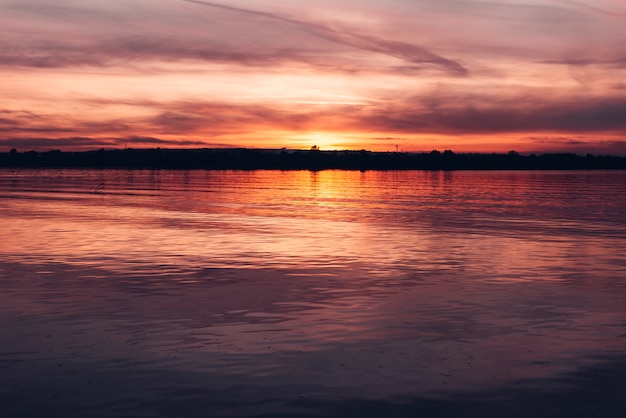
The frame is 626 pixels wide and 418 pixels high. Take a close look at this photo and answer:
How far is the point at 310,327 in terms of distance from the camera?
58.4 ft

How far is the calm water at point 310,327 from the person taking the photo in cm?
1269

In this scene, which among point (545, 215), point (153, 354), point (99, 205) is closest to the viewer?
point (153, 354)

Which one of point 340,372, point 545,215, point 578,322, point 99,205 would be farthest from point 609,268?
point 99,205

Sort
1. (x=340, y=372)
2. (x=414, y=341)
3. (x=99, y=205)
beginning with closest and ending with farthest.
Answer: (x=340, y=372)
(x=414, y=341)
(x=99, y=205)

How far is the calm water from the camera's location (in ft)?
41.6

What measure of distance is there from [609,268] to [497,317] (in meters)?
11.6

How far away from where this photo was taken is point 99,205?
67812 mm

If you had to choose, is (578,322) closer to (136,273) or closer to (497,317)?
(497,317)

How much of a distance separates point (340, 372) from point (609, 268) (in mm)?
18176

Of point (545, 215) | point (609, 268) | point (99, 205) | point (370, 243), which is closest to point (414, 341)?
point (609, 268)

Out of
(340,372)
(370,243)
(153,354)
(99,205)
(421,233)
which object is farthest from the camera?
(99,205)

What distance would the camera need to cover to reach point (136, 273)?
2631 centimetres

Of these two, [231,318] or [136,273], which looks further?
[136,273]

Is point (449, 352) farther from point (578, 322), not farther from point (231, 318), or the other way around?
point (231, 318)
